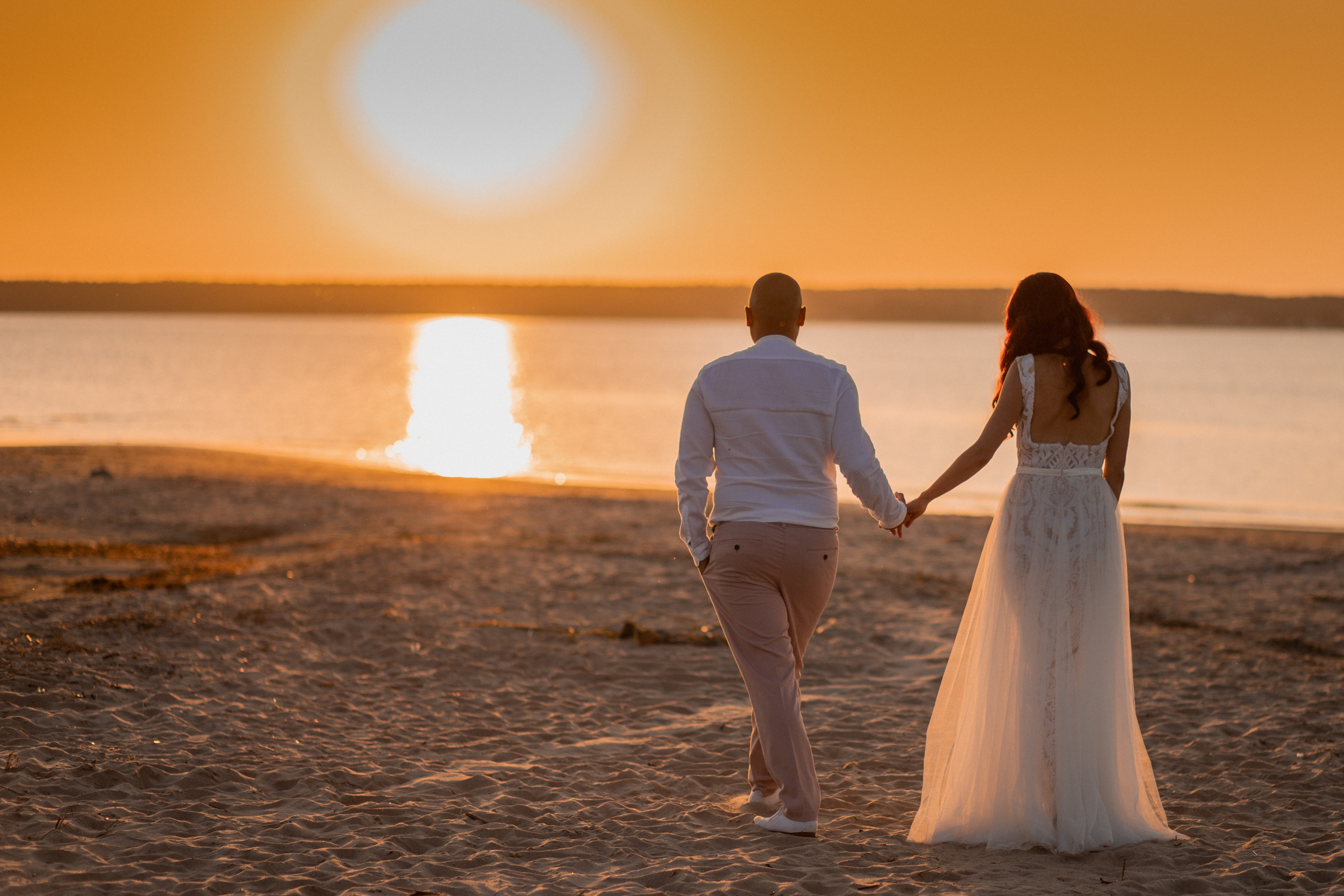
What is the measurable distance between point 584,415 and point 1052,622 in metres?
46.1

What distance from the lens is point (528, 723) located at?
21.7 feet

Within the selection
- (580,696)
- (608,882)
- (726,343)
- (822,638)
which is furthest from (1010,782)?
(726,343)

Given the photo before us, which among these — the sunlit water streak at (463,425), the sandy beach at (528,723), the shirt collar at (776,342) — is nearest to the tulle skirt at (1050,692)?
the sandy beach at (528,723)

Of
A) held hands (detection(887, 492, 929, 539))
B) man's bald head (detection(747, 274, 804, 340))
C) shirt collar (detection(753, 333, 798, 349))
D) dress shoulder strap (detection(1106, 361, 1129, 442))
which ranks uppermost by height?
man's bald head (detection(747, 274, 804, 340))

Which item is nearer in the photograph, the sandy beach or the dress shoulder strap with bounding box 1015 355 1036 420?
A: the sandy beach

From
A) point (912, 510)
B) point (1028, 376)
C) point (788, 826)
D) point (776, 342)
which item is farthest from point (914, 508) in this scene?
point (788, 826)

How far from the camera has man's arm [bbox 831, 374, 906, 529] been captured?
426 centimetres

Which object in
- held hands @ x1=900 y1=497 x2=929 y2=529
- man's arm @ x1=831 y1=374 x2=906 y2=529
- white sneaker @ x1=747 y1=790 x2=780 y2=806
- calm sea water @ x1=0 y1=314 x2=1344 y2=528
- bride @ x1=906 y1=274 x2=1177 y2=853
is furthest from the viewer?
calm sea water @ x1=0 y1=314 x2=1344 y2=528

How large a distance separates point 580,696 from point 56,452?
19.9 m

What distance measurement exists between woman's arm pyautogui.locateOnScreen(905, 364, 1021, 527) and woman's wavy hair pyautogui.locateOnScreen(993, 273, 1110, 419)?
59mm

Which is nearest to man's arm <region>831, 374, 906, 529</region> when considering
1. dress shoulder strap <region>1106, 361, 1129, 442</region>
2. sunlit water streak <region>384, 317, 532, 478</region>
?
dress shoulder strap <region>1106, 361, 1129, 442</region>

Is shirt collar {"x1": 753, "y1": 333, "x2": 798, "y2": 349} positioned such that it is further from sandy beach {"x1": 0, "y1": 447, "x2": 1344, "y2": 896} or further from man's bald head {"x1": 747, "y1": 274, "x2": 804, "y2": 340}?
sandy beach {"x1": 0, "y1": 447, "x2": 1344, "y2": 896}

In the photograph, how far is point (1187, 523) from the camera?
20000 mm

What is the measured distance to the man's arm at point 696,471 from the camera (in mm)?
4328
